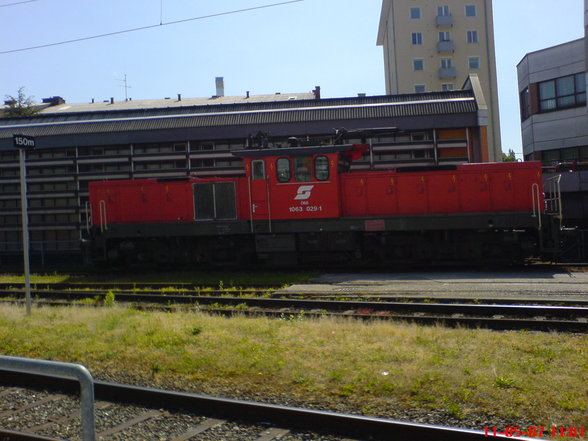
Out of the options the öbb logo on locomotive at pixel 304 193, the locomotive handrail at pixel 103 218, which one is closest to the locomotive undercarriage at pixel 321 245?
the locomotive handrail at pixel 103 218

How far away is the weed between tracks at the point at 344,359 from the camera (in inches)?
221

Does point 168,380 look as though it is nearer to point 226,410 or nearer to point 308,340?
point 226,410

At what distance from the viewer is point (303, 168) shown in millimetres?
16312

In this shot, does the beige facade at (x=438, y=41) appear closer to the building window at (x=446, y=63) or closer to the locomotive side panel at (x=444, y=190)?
the building window at (x=446, y=63)

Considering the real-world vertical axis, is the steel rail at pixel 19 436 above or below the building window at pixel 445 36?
below

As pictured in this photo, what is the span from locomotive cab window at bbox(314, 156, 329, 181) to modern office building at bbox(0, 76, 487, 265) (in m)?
2.24

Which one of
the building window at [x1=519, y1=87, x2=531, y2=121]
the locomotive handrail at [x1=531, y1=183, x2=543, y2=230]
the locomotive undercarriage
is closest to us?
the locomotive handrail at [x1=531, y1=183, x2=543, y2=230]

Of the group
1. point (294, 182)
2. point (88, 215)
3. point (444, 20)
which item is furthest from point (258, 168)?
point (444, 20)

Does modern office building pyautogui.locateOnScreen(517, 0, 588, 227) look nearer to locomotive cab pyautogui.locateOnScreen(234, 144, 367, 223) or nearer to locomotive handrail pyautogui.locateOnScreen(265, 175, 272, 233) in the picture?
locomotive cab pyautogui.locateOnScreen(234, 144, 367, 223)

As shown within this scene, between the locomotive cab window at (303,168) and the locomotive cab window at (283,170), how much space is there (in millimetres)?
250

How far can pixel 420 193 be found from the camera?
16.2m

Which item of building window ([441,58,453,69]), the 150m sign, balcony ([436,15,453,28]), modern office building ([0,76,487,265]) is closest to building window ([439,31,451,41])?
balcony ([436,15,453,28])

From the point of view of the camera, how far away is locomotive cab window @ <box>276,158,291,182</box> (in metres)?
16.3

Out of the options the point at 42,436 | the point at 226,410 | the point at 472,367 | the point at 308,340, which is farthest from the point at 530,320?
the point at 42,436
